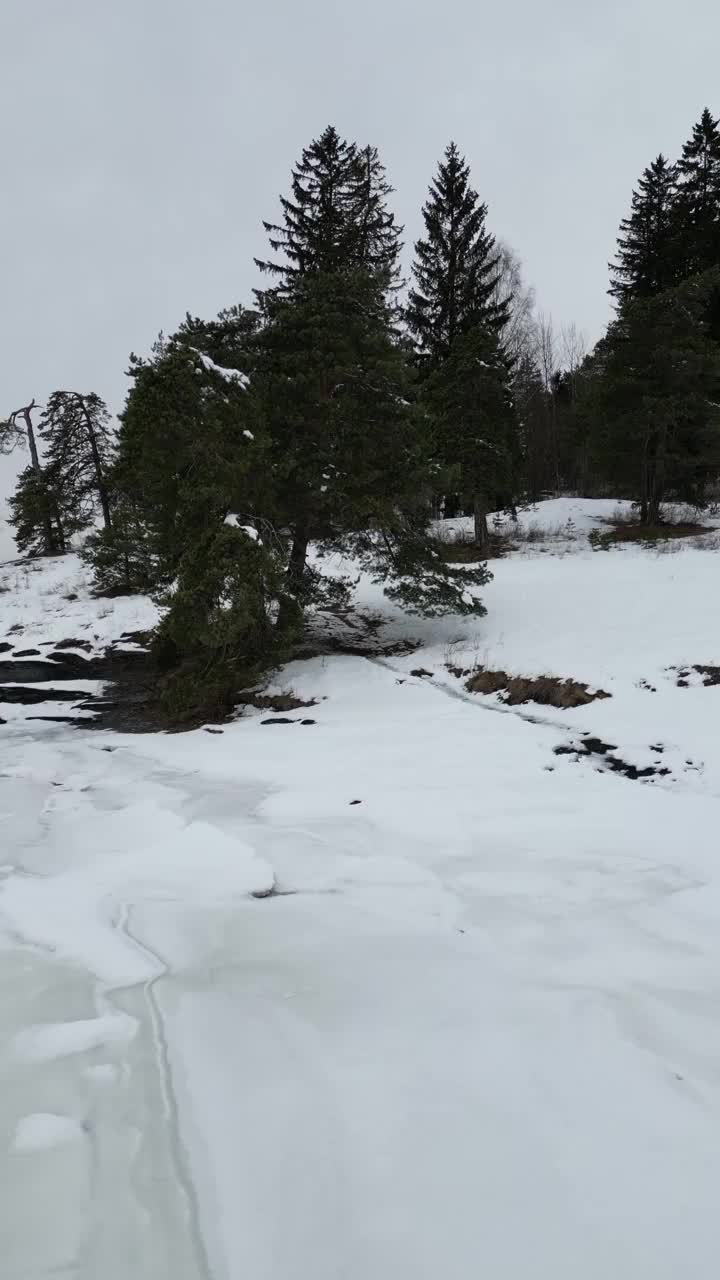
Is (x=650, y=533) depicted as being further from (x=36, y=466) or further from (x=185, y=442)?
(x=36, y=466)

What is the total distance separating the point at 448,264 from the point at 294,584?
18.9 m

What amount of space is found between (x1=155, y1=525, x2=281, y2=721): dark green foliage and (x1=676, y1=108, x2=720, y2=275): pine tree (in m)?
25.5

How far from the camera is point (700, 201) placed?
2506 centimetres

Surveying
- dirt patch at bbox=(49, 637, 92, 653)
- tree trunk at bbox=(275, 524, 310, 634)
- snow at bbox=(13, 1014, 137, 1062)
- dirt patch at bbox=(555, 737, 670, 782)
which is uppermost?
tree trunk at bbox=(275, 524, 310, 634)

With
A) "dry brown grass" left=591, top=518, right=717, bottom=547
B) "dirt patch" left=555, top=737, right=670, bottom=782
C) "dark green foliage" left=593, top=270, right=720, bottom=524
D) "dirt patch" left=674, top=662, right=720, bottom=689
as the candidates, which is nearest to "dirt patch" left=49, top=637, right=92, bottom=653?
"dirt patch" left=555, top=737, right=670, bottom=782

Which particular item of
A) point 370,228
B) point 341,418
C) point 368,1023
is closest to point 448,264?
point 370,228

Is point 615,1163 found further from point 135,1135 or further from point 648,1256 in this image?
point 135,1135

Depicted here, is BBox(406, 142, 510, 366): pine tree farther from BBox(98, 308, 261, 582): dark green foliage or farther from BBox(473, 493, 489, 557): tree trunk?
BBox(98, 308, 261, 582): dark green foliage

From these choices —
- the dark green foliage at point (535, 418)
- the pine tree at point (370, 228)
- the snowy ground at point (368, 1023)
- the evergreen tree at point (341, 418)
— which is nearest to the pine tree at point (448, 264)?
the pine tree at point (370, 228)

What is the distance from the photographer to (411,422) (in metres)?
10.9

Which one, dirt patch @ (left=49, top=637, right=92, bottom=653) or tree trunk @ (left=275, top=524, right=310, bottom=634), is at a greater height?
tree trunk @ (left=275, top=524, right=310, bottom=634)

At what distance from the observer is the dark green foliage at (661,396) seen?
17062 millimetres

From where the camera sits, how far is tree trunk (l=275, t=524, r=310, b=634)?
9656 millimetres

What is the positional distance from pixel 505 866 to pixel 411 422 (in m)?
8.87
